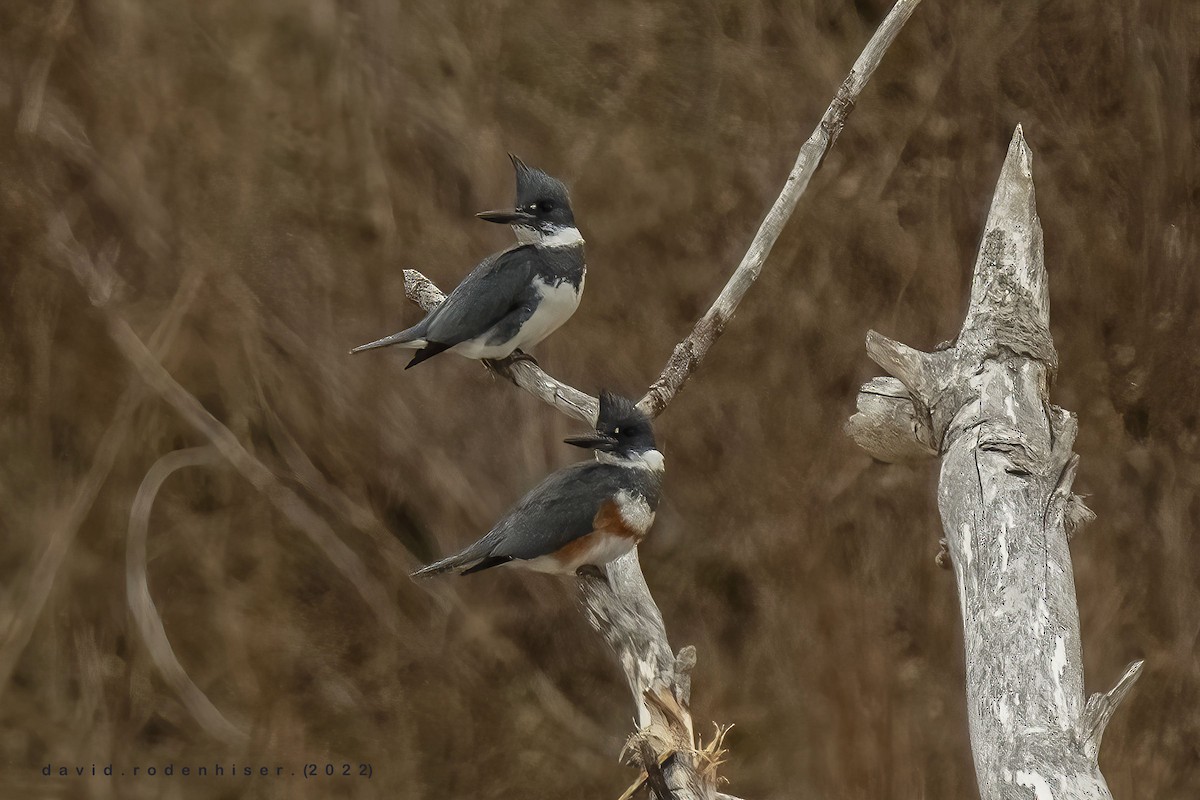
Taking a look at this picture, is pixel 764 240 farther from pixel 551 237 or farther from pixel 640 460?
pixel 640 460

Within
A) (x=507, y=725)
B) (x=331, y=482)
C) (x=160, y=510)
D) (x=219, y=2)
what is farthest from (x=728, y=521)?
(x=219, y=2)

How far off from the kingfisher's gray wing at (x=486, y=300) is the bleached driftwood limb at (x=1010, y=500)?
686 mm

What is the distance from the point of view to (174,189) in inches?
124

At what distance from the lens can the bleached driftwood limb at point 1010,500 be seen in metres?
1.56

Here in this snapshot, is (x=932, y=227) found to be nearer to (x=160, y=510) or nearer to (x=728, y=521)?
(x=728, y=521)

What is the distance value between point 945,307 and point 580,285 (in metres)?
1.43

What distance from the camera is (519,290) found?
2295 millimetres

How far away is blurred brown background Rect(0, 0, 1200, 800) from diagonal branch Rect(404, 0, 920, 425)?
2.84ft

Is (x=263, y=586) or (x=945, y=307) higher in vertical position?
(x=945, y=307)

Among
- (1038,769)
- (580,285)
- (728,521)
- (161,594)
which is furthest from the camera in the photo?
(728,521)

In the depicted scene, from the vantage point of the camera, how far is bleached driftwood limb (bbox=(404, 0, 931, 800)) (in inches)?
73.2

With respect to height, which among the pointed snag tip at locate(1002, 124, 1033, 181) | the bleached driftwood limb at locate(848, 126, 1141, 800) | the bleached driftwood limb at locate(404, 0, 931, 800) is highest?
the pointed snag tip at locate(1002, 124, 1033, 181)

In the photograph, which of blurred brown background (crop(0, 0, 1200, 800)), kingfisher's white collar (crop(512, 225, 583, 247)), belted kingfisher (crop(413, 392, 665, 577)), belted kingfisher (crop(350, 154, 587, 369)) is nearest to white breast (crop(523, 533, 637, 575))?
belted kingfisher (crop(413, 392, 665, 577))

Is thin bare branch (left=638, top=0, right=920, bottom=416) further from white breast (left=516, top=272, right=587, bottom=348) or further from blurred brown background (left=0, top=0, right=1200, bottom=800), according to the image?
blurred brown background (left=0, top=0, right=1200, bottom=800)
